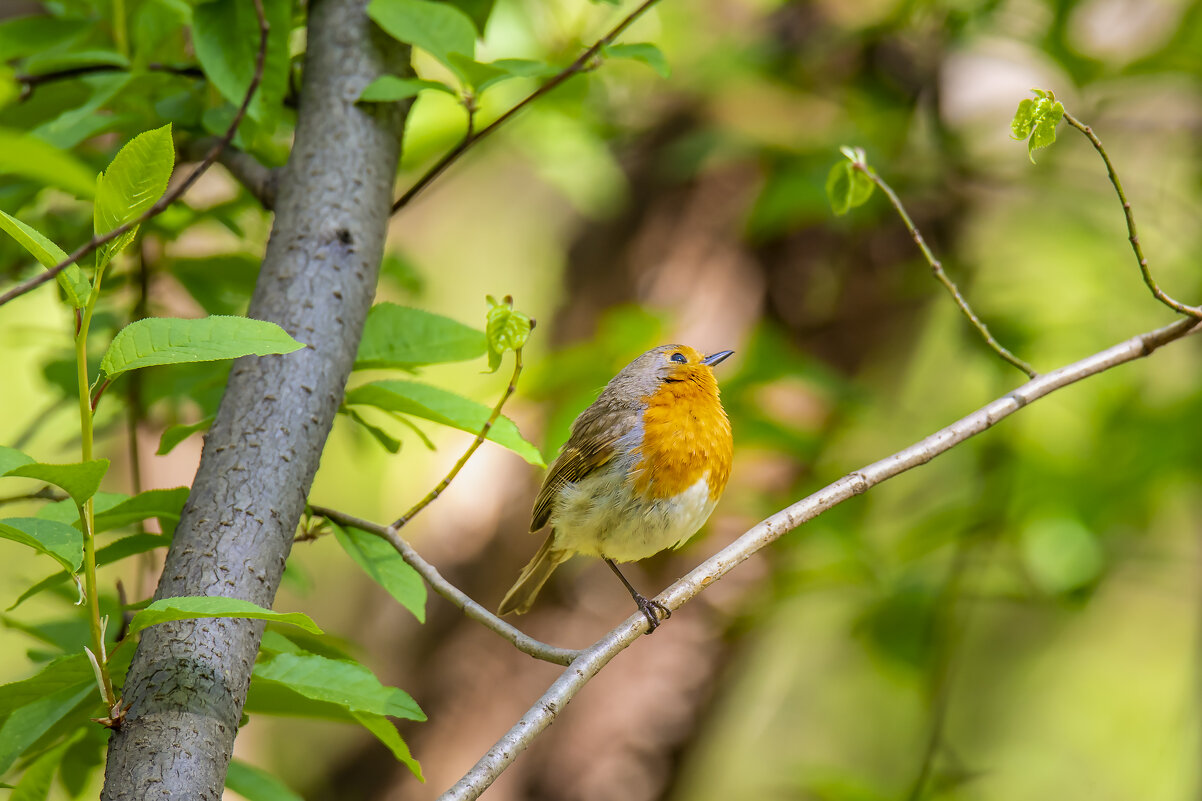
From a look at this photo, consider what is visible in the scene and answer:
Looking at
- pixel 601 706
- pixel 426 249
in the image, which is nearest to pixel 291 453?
pixel 601 706

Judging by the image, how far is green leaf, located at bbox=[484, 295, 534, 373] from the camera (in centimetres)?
137

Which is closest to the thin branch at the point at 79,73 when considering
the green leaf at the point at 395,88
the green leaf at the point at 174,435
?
the green leaf at the point at 395,88

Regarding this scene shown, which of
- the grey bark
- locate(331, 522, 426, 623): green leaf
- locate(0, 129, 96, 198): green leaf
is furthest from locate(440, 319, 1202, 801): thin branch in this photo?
locate(0, 129, 96, 198): green leaf

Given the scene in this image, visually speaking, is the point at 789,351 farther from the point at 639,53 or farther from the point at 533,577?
the point at 639,53

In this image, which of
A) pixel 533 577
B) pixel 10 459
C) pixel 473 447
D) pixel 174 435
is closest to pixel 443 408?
pixel 473 447

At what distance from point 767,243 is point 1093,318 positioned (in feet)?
4.28

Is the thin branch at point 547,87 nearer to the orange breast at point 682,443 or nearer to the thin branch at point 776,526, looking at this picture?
the orange breast at point 682,443

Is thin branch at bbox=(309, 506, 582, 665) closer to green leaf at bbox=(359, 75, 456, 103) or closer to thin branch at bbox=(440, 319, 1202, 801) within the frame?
thin branch at bbox=(440, 319, 1202, 801)

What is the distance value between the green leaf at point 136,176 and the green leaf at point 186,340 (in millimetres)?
114

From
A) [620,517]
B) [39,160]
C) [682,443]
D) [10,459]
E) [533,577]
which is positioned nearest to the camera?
[39,160]

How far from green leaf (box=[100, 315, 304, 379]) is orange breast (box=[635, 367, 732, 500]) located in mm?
1247

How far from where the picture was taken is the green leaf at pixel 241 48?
1730mm

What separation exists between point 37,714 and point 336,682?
1.38ft

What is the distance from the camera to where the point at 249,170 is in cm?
194
